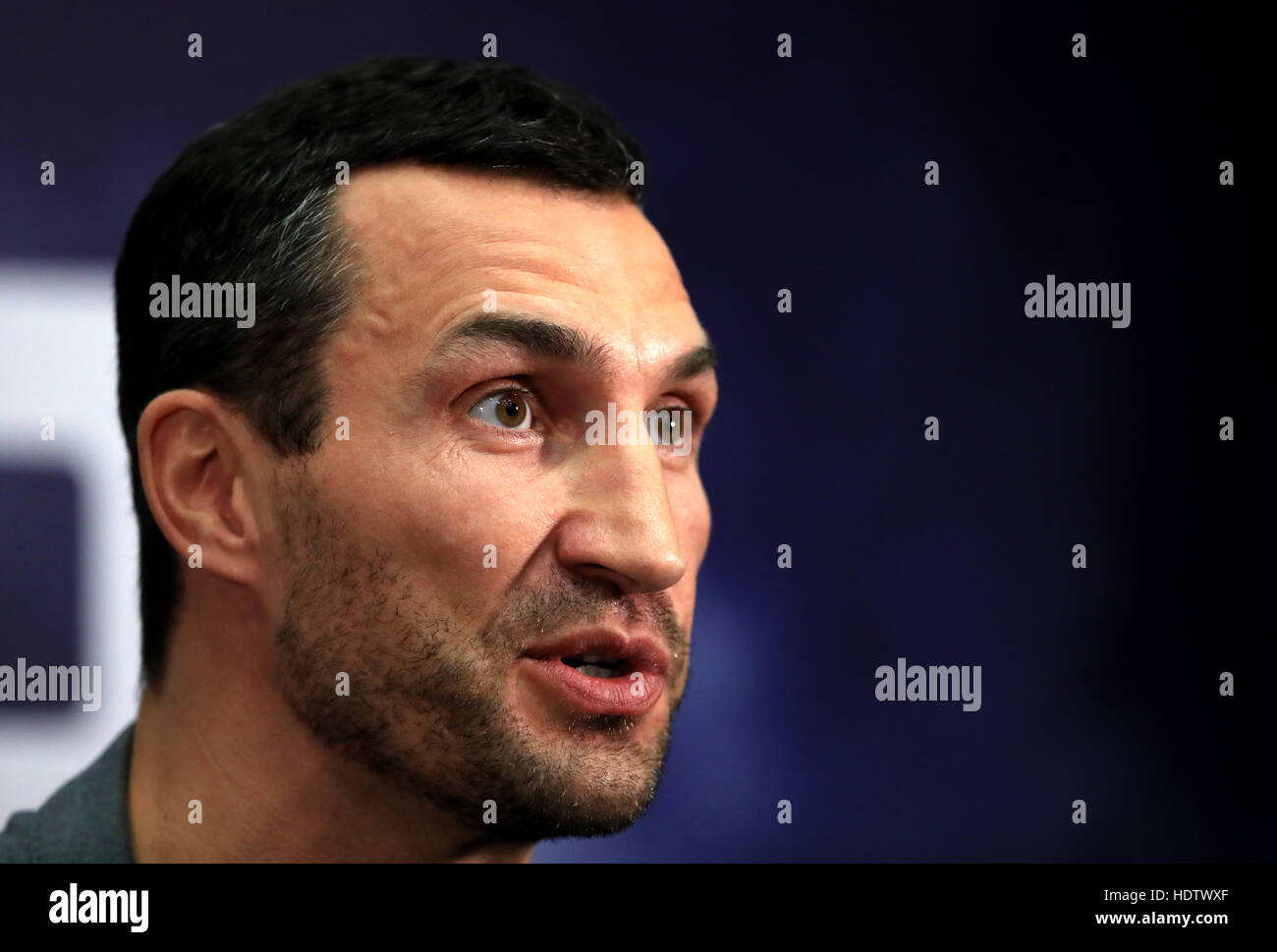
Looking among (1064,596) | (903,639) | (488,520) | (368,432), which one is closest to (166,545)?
(368,432)

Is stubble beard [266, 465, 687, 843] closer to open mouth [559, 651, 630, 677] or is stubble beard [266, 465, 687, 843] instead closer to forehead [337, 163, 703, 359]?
open mouth [559, 651, 630, 677]

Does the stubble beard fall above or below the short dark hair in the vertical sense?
below

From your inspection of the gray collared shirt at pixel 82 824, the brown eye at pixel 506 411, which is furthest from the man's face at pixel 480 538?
the gray collared shirt at pixel 82 824

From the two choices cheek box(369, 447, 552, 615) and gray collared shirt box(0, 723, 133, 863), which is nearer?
cheek box(369, 447, 552, 615)

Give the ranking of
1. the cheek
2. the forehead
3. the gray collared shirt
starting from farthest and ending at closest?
1. the gray collared shirt
2. the forehead
3. the cheek

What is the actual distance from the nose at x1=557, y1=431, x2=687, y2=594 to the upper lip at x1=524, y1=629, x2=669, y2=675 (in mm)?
127

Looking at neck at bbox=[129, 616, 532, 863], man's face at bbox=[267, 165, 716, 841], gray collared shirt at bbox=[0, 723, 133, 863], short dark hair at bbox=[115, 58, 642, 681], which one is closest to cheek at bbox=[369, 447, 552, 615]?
man's face at bbox=[267, 165, 716, 841]

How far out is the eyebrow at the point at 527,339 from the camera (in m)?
3.21

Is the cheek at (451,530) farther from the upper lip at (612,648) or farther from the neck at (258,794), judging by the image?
the neck at (258,794)

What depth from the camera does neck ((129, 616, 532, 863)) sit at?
11.0 ft

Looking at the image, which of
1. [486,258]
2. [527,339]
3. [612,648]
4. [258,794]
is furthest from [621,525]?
[258,794]

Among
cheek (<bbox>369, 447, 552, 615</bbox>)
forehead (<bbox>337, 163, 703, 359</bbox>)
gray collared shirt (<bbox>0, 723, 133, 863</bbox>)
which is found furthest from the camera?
gray collared shirt (<bbox>0, 723, 133, 863</bbox>)
